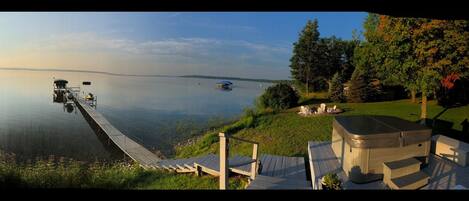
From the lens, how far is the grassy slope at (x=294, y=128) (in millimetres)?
8164

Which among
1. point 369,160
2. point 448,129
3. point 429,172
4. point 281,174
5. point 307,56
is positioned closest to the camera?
point 369,160

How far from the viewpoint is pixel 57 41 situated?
1477 cm

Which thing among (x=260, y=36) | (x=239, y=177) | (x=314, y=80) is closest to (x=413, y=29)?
(x=239, y=177)

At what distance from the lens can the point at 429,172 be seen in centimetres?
423

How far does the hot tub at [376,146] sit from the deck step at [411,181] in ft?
0.99

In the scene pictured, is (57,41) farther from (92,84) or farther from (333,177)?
(333,177)

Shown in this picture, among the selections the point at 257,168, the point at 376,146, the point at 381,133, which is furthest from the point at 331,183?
the point at 257,168

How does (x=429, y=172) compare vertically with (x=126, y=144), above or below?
above

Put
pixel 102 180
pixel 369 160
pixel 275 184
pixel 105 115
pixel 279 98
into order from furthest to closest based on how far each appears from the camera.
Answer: pixel 105 115, pixel 279 98, pixel 102 180, pixel 369 160, pixel 275 184

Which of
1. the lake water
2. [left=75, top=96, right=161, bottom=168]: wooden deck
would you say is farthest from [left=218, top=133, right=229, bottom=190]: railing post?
the lake water

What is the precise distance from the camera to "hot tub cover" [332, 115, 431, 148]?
4.00m

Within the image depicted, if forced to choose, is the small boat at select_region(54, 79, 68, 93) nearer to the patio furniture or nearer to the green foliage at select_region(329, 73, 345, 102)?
the green foliage at select_region(329, 73, 345, 102)

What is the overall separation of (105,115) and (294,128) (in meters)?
12.2

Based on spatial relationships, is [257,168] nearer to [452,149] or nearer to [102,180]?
[102,180]
